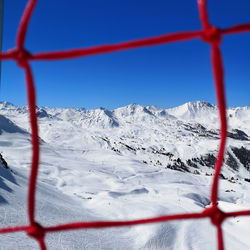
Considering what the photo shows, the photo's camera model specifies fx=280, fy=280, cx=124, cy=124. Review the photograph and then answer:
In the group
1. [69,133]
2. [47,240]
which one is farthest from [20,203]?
[69,133]

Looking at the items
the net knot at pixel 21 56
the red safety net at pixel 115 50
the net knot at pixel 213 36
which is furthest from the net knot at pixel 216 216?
the net knot at pixel 21 56

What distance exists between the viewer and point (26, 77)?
190 cm

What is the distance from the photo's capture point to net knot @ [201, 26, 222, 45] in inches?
72.2

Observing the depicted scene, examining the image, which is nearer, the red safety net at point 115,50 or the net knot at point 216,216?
the red safety net at point 115,50

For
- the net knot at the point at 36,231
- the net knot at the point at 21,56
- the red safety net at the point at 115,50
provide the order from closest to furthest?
the red safety net at the point at 115,50
the net knot at the point at 21,56
the net knot at the point at 36,231

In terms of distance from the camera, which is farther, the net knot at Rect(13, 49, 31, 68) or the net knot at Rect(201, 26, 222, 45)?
the net knot at Rect(13, 49, 31, 68)

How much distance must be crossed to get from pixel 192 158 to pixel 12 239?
125m

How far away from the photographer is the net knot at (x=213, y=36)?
183 centimetres

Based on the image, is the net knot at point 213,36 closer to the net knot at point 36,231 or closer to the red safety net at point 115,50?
the red safety net at point 115,50

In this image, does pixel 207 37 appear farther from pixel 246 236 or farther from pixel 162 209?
pixel 162 209

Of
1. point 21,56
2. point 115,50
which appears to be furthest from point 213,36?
point 21,56

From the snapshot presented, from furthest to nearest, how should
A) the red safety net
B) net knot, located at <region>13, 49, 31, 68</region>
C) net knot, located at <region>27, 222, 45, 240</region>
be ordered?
net knot, located at <region>27, 222, 45, 240</region>
net knot, located at <region>13, 49, 31, 68</region>
the red safety net

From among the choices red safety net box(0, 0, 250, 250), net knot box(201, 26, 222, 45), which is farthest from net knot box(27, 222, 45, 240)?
net knot box(201, 26, 222, 45)

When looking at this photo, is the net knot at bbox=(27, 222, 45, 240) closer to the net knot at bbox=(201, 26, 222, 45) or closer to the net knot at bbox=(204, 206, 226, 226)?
the net knot at bbox=(204, 206, 226, 226)
